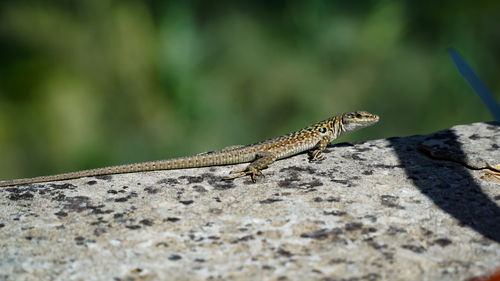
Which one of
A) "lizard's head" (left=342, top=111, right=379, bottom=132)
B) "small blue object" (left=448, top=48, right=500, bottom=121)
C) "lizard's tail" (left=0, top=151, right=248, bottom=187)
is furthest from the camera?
"lizard's head" (left=342, top=111, right=379, bottom=132)

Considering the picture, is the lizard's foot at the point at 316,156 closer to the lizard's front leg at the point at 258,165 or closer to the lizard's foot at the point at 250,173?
the lizard's front leg at the point at 258,165

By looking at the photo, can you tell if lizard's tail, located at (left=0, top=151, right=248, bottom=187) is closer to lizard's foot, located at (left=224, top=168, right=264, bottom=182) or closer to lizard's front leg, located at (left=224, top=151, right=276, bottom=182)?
lizard's front leg, located at (left=224, top=151, right=276, bottom=182)

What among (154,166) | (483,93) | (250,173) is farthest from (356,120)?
(154,166)

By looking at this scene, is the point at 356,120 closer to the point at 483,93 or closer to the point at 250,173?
the point at 483,93

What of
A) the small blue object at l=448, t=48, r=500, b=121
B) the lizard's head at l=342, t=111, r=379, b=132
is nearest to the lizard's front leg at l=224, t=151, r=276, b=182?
the lizard's head at l=342, t=111, r=379, b=132

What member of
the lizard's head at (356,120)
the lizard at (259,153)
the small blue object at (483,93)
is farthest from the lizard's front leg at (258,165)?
the small blue object at (483,93)
